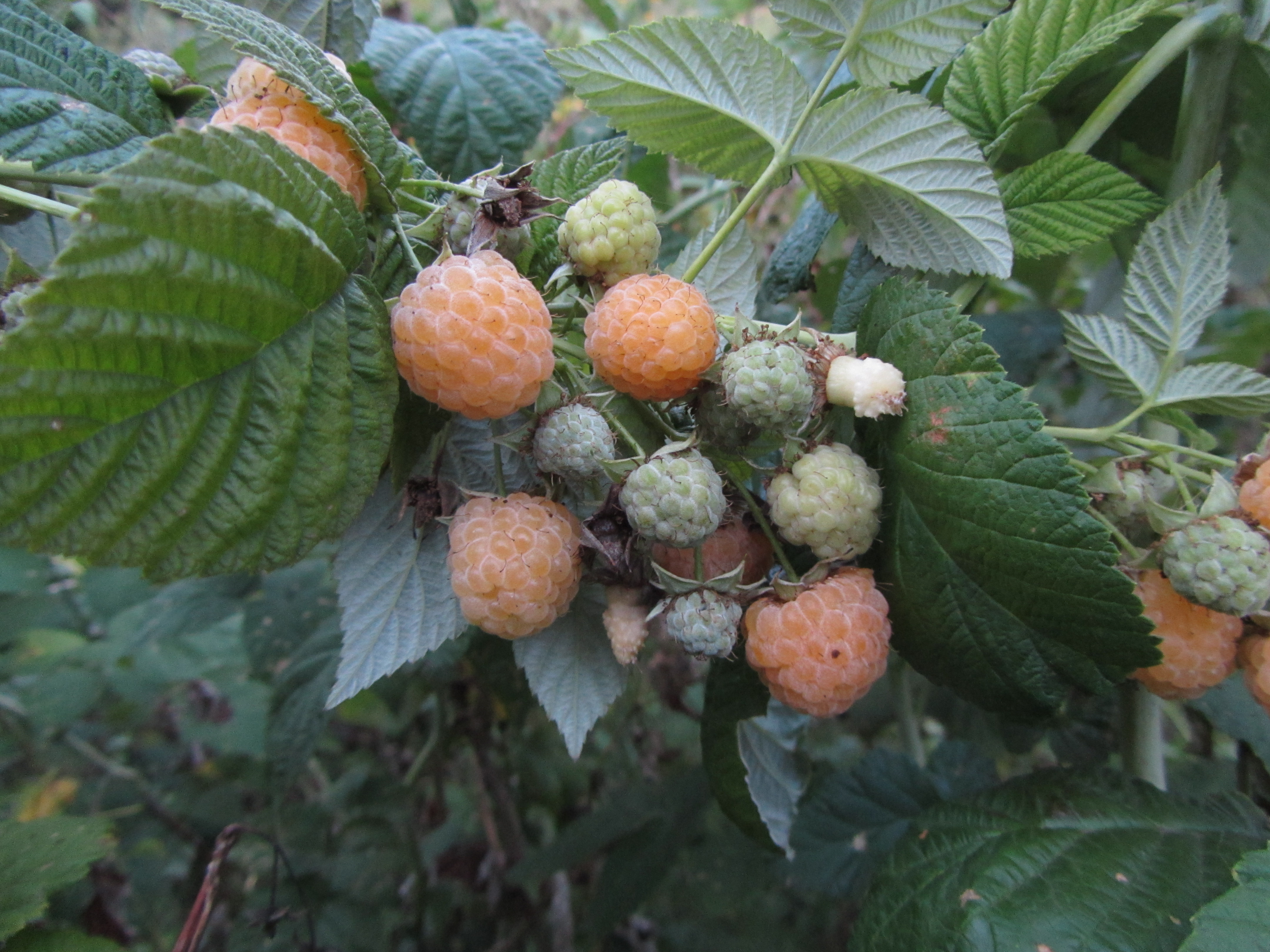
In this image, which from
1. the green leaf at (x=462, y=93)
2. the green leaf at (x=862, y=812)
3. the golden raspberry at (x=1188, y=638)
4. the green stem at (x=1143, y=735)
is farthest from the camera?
the green leaf at (x=862, y=812)

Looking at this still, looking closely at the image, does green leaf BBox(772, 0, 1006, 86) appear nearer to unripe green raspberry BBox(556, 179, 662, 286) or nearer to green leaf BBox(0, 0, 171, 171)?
unripe green raspberry BBox(556, 179, 662, 286)

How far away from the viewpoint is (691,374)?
676 millimetres

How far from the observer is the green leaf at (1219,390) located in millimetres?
810

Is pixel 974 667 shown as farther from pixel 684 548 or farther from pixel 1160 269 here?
pixel 1160 269

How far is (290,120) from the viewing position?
2.18 feet

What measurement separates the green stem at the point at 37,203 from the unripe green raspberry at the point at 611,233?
0.39 metres

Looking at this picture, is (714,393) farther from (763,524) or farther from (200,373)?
(200,373)

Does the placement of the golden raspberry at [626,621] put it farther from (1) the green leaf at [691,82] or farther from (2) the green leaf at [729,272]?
(1) the green leaf at [691,82]

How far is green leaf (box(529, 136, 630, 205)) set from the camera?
2.66ft

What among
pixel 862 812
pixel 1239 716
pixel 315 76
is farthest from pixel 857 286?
pixel 862 812

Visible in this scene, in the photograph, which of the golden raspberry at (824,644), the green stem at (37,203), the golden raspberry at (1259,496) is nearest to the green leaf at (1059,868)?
the golden raspberry at (824,644)

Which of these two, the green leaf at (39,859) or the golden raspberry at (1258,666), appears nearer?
the golden raspberry at (1258,666)

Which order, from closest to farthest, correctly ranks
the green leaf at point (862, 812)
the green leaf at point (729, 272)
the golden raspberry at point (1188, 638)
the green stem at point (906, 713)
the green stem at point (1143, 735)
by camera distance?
the golden raspberry at point (1188, 638), the green leaf at point (729, 272), the green stem at point (1143, 735), the green leaf at point (862, 812), the green stem at point (906, 713)

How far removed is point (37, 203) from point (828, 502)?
2.31ft
